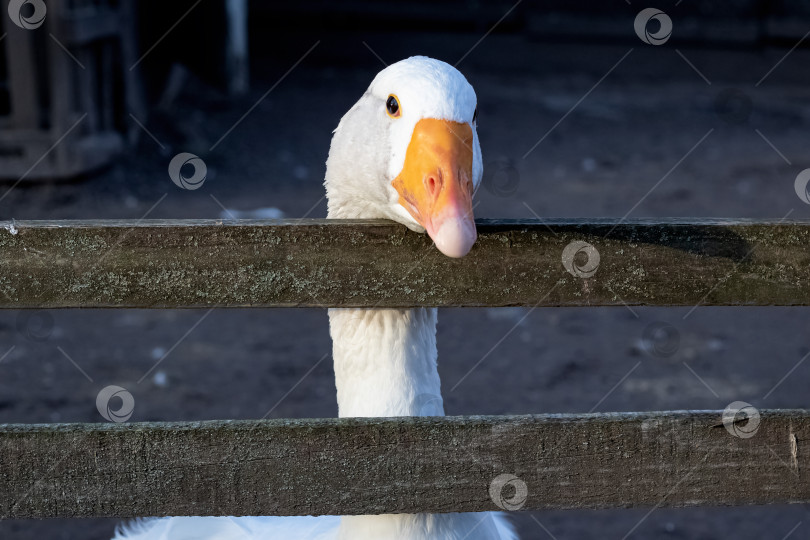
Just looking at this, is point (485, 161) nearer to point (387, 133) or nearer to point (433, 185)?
point (387, 133)

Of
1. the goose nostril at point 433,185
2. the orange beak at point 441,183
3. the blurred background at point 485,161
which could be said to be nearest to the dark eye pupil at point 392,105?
the orange beak at point 441,183

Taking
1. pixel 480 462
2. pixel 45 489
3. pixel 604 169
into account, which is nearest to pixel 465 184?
pixel 480 462

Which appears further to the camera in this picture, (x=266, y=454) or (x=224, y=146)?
(x=224, y=146)

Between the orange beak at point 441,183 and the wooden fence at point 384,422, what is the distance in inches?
2.9

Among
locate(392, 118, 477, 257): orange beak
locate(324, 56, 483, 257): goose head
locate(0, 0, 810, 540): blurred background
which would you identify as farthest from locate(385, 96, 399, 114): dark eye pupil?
locate(0, 0, 810, 540): blurred background

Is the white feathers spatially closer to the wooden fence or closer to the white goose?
the white goose

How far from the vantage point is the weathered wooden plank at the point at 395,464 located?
1.67 metres

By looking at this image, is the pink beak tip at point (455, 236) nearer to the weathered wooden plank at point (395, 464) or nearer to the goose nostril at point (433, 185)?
the goose nostril at point (433, 185)

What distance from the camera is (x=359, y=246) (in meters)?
1.71

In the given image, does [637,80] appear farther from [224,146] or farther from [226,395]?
[226,395]

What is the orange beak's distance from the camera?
1604 millimetres

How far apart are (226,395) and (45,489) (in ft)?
9.92

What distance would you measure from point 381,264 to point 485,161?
7374 millimetres

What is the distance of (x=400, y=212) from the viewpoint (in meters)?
1.95
